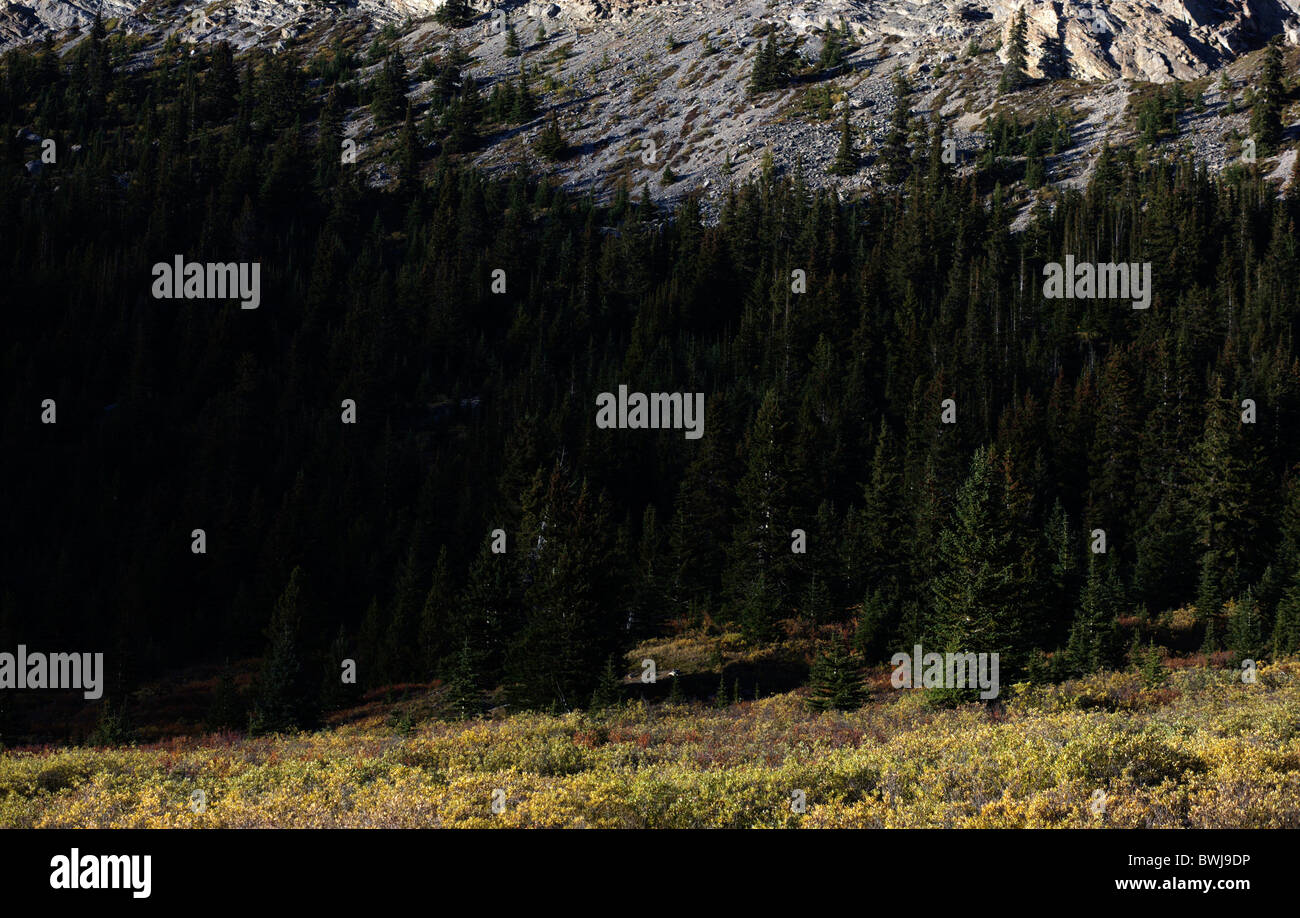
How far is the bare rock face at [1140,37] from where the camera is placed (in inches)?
5438

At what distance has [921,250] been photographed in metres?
102

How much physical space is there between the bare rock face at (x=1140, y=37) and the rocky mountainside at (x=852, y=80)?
307mm

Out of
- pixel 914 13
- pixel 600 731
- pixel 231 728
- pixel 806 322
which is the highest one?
pixel 914 13

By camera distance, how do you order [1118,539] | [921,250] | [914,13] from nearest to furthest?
[1118,539] → [921,250] → [914,13]

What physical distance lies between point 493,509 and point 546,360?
33.3 m

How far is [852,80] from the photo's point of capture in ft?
495

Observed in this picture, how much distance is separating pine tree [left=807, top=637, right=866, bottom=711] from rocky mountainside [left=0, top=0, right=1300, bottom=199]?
11072cm

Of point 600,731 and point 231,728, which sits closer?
point 600,731

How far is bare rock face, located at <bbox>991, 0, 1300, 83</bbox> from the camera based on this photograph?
138125 millimetres

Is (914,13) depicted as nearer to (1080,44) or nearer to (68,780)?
(1080,44)

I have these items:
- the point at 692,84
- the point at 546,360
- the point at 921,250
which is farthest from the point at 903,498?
the point at 692,84

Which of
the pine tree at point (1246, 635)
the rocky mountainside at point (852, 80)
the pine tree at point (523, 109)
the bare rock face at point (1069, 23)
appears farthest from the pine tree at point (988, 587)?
the pine tree at point (523, 109)
